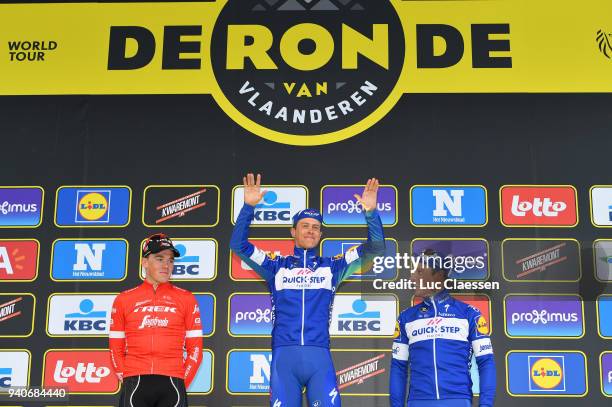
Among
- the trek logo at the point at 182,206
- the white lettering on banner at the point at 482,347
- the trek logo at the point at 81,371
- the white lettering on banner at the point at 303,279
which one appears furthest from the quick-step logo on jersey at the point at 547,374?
the trek logo at the point at 81,371

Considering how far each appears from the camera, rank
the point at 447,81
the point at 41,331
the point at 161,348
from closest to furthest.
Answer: the point at 161,348
the point at 41,331
the point at 447,81

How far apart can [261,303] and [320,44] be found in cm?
168

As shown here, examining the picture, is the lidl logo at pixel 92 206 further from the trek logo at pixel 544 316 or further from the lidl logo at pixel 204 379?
the trek logo at pixel 544 316

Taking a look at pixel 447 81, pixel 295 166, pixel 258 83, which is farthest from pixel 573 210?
pixel 258 83

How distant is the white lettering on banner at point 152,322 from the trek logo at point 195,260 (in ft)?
2.65

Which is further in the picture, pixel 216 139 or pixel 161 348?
pixel 216 139

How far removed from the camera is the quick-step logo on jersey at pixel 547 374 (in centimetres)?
430

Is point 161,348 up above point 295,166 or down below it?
below

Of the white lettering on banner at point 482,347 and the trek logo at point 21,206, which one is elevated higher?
the trek logo at point 21,206

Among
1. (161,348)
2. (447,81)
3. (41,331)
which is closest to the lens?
(161,348)

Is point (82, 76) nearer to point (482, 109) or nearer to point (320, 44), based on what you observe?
point (320, 44)

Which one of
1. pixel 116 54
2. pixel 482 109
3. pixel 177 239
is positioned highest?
pixel 116 54

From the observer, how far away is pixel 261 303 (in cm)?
448

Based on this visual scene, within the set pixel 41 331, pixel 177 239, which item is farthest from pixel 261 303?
pixel 41 331
